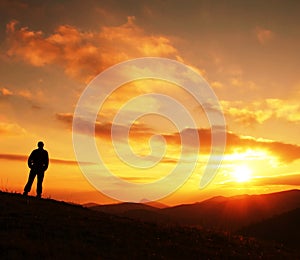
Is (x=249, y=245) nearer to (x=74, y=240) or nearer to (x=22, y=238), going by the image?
(x=74, y=240)

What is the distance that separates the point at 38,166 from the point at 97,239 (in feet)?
39.3

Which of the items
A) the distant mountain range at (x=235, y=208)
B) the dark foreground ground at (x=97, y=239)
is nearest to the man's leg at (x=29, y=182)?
the dark foreground ground at (x=97, y=239)

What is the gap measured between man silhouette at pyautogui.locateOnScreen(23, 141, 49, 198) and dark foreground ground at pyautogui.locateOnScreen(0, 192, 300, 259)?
3.77 meters

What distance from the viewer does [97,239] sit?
16.0m

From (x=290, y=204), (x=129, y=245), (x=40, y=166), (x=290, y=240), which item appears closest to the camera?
(x=129, y=245)

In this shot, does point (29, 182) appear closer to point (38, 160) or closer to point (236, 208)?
point (38, 160)

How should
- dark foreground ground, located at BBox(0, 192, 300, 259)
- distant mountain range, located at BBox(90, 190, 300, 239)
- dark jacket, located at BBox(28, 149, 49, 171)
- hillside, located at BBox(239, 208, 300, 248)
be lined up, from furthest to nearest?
distant mountain range, located at BBox(90, 190, 300, 239)
hillside, located at BBox(239, 208, 300, 248)
dark jacket, located at BBox(28, 149, 49, 171)
dark foreground ground, located at BBox(0, 192, 300, 259)

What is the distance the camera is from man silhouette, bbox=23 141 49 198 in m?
26.5

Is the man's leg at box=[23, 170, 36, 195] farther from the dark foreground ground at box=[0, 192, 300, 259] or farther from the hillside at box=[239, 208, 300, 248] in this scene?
the hillside at box=[239, 208, 300, 248]

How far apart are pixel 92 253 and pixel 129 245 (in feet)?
7.28

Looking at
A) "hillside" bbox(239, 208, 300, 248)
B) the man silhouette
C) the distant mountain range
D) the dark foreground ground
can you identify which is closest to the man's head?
the man silhouette

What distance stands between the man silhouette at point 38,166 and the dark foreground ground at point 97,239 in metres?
3.77

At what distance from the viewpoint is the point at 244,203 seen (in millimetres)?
156750

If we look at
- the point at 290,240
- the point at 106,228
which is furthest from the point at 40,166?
the point at 290,240
